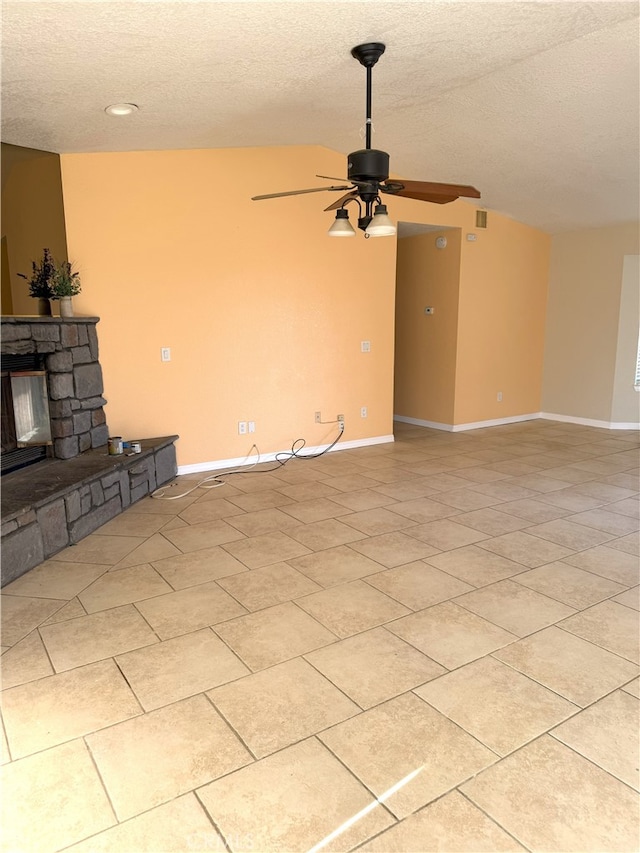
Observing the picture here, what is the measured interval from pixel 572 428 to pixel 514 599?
5.06 metres

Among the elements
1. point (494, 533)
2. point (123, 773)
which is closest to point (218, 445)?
point (494, 533)

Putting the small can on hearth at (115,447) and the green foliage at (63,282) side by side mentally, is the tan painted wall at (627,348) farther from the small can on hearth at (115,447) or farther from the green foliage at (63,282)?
the green foliage at (63,282)

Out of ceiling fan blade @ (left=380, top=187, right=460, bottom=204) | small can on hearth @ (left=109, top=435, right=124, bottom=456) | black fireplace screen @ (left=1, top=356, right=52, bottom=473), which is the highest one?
ceiling fan blade @ (left=380, top=187, right=460, bottom=204)

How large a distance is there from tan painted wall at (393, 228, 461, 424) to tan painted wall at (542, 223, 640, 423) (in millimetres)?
1798

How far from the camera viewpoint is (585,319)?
7.14 metres

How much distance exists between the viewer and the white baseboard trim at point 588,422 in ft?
23.1

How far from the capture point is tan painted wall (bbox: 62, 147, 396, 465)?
14.3 ft

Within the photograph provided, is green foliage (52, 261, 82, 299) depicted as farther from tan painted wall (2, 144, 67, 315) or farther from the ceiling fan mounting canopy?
the ceiling fan mounting canopy

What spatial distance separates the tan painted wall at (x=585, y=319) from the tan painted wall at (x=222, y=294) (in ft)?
9.47

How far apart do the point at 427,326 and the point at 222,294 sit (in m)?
3.05

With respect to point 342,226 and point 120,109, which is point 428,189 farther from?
point 120,109

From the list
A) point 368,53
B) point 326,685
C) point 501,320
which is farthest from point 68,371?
point 501,320

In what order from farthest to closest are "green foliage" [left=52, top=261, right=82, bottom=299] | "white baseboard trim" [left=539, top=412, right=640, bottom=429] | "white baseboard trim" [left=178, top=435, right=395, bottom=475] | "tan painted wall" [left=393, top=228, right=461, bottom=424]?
"white baseboard trim" [left=539, top=412, right=640, bottom=429] < "tan painted wall" [left=393, top=228, right=461, bottom=424] < "white baseboard trim" [left=178, top=435, right=395, bottom=475] < "green foliage" [left=52, top=261, right=82, bottom=299]

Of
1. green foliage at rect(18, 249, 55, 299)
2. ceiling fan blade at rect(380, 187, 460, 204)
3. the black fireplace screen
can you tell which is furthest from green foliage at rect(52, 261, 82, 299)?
ceiling fan blade at rect(380, 187, 460, 204)
